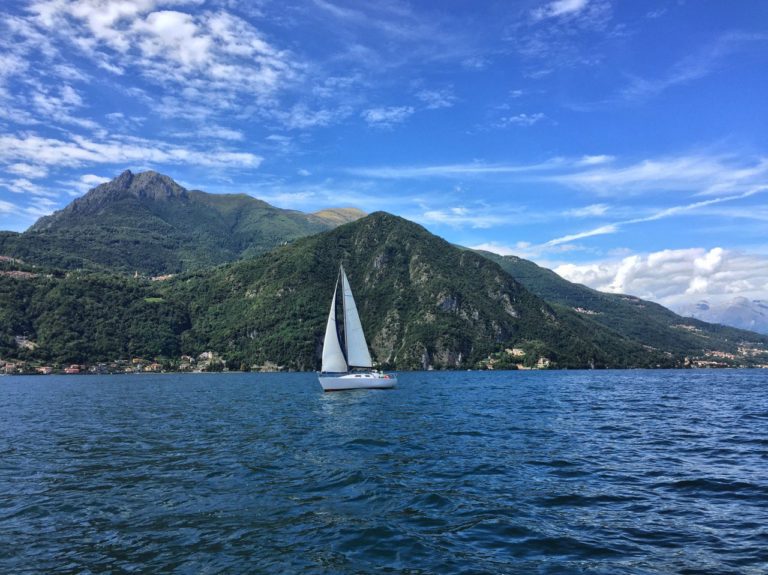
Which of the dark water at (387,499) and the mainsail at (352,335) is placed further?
the mainsail at (352,335)

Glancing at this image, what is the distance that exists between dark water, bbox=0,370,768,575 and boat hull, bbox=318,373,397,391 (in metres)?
40.5

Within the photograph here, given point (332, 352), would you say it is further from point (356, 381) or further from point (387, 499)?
point (387, 499)

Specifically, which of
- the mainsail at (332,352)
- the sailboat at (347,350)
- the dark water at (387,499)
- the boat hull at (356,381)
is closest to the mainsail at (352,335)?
the sailboat at (347,350)

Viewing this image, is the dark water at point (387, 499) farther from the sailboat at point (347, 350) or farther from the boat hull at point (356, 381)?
the boat hull at point (356, 381)

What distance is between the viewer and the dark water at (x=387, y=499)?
13.2 metres

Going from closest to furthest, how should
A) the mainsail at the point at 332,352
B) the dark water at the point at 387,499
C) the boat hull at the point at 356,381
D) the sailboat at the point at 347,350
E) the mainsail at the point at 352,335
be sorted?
the dark water at the point at 387,499
the mainsail at the point at 332,352
the sailboat at the point at 347,350
the mainsail at the point at 352,335
the boat hull at the point at 356,381

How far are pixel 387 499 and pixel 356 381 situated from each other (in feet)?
207

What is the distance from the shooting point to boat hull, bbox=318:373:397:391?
260ft

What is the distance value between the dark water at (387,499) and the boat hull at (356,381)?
40.5 meters

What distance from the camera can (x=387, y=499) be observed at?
1919cm

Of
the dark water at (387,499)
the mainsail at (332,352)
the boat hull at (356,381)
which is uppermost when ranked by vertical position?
the mainsail at (332,352)

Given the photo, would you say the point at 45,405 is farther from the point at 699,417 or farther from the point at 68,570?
the point at 699,417

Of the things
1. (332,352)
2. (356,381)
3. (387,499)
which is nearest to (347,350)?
(332,352)

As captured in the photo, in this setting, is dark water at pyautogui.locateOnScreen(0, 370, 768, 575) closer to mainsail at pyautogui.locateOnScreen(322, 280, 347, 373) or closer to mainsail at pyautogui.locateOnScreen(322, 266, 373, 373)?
mainsail at pyautogui.locateOnScreen(322, 280, 347, 373)
